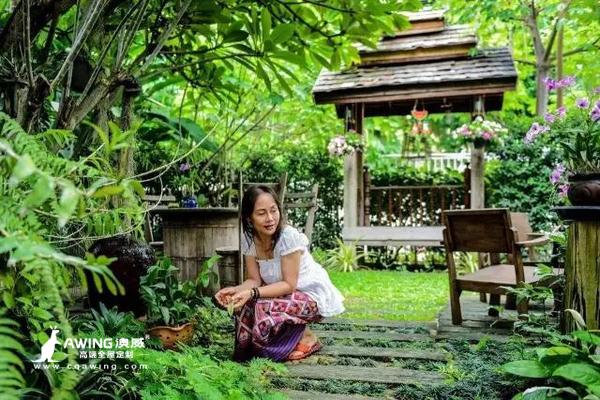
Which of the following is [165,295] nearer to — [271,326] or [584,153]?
[271,326]

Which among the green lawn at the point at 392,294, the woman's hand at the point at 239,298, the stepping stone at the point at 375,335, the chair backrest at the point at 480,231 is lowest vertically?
the green lawn at the point at 392,294

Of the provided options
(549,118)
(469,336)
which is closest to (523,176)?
(469,336)

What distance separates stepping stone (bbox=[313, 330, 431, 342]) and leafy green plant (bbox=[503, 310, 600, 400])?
1.42m

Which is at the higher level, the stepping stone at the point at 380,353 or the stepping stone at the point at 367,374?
the stepping stone at the point at 367,374

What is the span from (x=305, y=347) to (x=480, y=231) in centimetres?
165

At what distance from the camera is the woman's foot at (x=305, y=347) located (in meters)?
3.04

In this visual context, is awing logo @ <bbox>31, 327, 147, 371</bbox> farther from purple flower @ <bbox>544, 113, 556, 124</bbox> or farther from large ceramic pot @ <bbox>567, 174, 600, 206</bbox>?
purple flower @ <bbox>544, 113, 556, 124</bbox>

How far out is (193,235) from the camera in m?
4.63

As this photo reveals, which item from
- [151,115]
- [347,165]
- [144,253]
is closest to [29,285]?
[144,253]

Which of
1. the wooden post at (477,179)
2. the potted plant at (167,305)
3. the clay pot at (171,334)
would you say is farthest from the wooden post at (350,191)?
the clay pot at (171,334)

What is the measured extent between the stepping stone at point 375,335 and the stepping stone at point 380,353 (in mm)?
291

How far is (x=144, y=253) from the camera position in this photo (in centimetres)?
337

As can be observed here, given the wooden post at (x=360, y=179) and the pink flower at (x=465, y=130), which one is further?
the wooden post at (x=360, y=179)

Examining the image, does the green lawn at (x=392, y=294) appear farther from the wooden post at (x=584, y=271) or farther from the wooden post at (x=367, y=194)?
the wooden post at (x=584, y=271)
